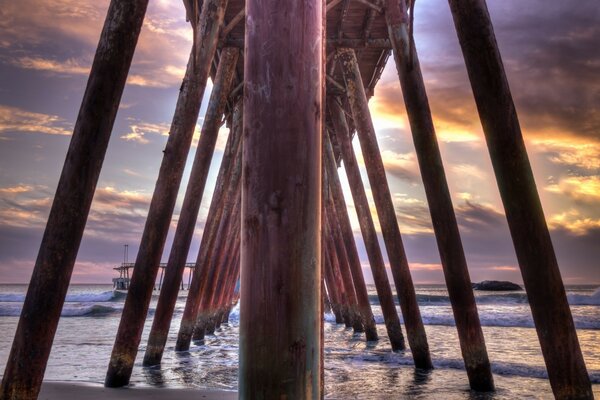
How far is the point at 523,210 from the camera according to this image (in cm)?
257

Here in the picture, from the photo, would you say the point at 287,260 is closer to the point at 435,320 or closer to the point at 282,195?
the point at 282,195

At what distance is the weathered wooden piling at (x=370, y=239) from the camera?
23.9ft

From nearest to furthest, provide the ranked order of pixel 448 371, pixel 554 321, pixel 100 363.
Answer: pixel 554 321, pixel 448 371, pixel 100 363

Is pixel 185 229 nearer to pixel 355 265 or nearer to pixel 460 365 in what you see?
pixel 460 365

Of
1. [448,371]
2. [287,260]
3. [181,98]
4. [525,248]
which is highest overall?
[181,98]

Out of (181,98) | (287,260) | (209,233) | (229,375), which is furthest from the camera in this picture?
(209,233)

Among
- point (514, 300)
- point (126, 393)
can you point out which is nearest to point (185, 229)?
point (126, 393)

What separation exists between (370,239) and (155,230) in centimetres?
415

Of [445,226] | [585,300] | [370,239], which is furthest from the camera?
[585,300]

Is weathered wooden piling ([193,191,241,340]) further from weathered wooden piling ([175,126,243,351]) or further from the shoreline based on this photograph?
the shoreline

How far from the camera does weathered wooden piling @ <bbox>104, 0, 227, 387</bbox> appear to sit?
4164 mm

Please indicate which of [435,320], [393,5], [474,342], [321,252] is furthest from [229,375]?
[435,320]

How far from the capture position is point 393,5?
4695 mm

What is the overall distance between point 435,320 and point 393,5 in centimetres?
1362
